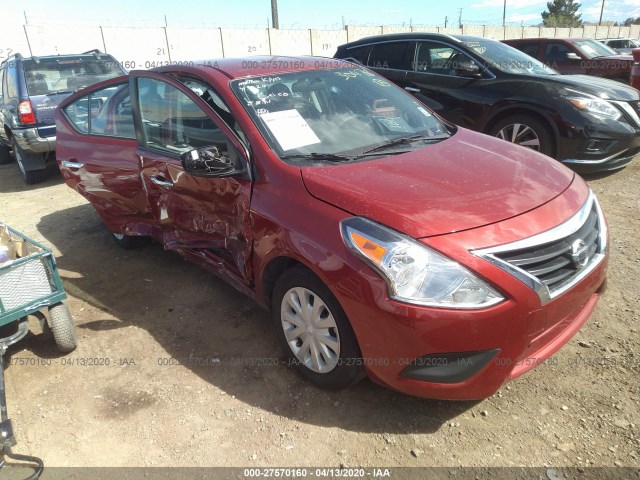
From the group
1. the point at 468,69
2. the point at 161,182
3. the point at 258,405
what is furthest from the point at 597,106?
the point at 258,405

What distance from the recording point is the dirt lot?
2.18 metres

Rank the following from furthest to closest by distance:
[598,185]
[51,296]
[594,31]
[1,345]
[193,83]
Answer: [594,31] < [598,185] < [193,83] < [51,296] < [1,345]

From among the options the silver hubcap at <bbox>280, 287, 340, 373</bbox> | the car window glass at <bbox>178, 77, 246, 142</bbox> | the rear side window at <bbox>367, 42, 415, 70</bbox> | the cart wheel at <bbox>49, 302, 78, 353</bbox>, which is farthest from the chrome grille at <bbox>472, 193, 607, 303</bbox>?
the rear side window at <bbox>367, 42, 415, 70</bbox>

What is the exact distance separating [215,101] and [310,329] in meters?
1.51

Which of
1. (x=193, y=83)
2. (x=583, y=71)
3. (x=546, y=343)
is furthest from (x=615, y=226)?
(x=583, y=71)

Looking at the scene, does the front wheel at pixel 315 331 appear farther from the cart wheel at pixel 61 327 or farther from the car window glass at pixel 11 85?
the car window glass at pixel 11 85

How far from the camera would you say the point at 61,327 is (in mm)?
2939

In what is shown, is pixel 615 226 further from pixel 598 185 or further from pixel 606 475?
pixel 606 475

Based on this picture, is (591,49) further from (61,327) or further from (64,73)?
(61,327)

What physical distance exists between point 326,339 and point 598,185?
4.42 metres

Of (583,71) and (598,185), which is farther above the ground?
(583,71)

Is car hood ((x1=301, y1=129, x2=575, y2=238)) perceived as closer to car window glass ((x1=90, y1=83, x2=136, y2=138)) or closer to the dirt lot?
the dirt lot

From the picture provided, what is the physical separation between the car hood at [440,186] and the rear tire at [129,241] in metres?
2.68

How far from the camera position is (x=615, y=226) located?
423 cm
